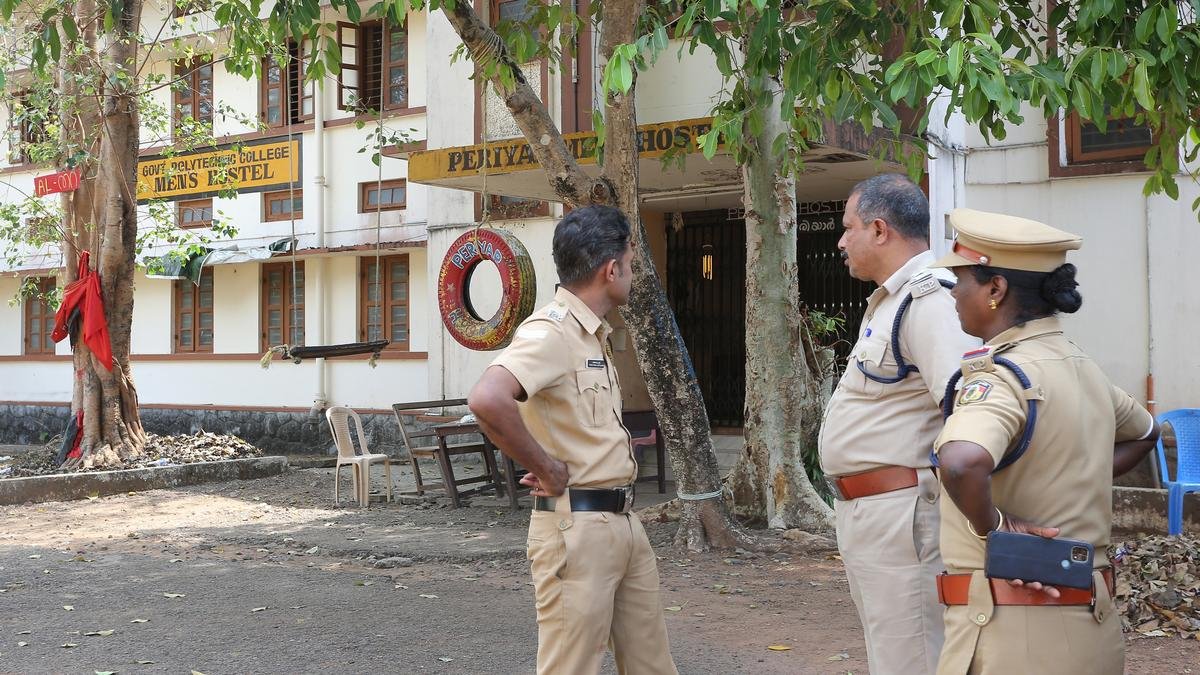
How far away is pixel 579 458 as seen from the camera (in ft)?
11.7

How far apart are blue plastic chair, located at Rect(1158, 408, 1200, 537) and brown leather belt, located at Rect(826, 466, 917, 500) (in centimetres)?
590

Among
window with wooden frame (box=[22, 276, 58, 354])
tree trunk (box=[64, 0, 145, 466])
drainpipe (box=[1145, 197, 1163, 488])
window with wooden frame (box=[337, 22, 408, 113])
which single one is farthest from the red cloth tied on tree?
drainpipe (box=[1145, 197, 1163, 488])

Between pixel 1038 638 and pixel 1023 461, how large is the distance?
362 mm

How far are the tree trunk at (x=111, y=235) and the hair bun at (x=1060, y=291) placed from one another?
40.2 ft

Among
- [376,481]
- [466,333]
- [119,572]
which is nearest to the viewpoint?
[119,572]

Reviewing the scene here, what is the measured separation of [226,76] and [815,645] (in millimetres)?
15471

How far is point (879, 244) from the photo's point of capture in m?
3.44

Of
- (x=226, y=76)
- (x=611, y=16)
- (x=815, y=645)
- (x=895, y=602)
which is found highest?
(x=226, y=76)

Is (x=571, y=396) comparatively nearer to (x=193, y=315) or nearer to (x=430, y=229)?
(x=430, y=229)

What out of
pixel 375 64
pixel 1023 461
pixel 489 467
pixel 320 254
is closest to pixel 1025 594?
pixel 1023 461

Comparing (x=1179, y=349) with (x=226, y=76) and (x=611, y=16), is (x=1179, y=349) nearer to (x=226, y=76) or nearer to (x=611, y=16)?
(x=611, y=16)

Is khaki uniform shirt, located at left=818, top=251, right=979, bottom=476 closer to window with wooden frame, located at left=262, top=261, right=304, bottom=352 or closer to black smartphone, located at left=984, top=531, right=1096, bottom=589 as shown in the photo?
black smartphone, located at left=984, top=531, right=1096, bottom=589

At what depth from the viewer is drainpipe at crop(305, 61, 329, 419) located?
56.9 feet

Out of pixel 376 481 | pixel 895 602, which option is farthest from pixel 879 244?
pixel 376 481
